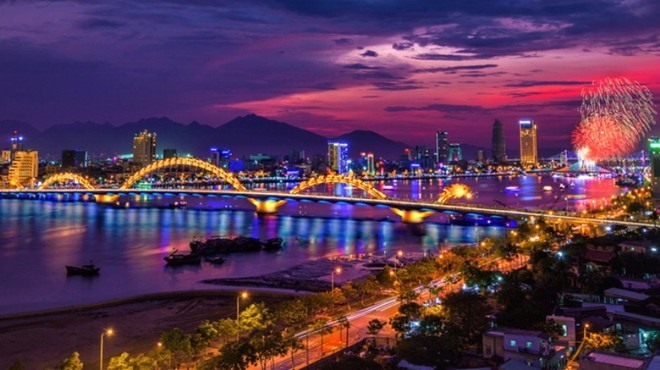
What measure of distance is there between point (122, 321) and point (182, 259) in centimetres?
778

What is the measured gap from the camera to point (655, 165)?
3747 centimetres

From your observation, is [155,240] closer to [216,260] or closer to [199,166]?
[216,260]

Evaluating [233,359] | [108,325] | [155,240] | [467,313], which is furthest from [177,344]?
[155,240]

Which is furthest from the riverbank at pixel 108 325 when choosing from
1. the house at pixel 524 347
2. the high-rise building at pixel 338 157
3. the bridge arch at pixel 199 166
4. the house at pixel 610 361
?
the high-rise building at pixel 338 157

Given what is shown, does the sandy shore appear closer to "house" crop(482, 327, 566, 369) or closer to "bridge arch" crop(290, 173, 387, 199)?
"house" crop(482, 327, 566, 369)

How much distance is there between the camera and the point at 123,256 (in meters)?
22.8

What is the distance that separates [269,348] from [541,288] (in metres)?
6.52

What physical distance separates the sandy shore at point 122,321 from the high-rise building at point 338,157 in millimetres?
96086

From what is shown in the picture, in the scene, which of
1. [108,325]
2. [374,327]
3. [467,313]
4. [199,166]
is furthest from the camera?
[199,166]

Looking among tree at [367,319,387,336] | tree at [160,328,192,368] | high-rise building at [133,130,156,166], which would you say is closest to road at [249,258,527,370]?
tree at [367,319,387,336]

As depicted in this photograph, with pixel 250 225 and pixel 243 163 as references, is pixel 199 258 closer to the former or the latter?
pixel 250 225

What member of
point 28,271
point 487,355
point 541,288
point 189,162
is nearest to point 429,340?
point 487,355

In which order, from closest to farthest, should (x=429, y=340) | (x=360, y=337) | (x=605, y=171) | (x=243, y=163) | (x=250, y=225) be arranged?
Answer: (x=429, y=340) < (x=360, y=337) < (x=250, y=225) < (x=605, y=171) < (x=243, y=163)

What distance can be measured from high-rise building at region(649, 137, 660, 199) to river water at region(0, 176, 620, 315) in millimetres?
4250
